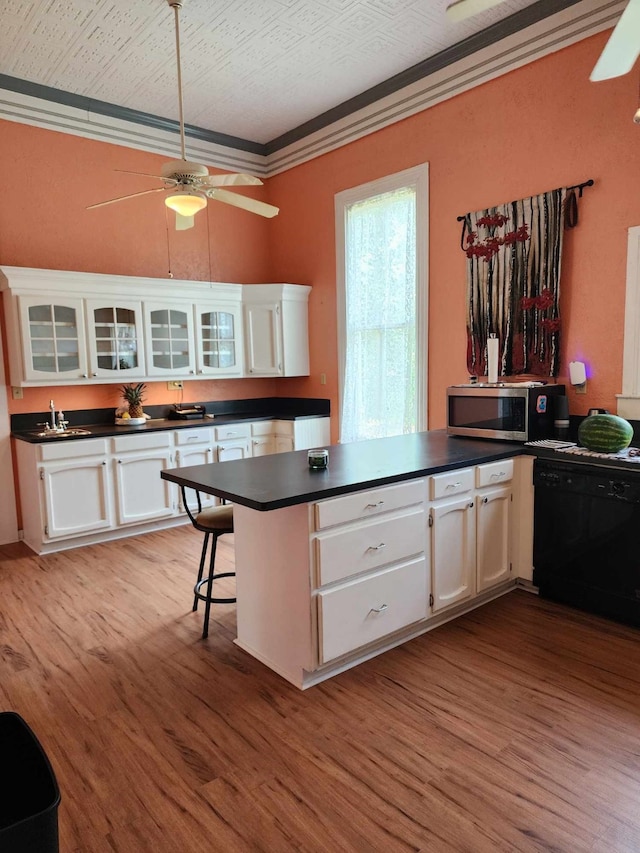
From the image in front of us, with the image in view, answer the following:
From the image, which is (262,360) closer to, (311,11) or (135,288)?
(135,288)

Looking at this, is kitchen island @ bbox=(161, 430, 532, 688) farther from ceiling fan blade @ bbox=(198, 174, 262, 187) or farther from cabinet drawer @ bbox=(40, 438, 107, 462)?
cabinet drawer @ bbox=(40, 438, 107, 462)

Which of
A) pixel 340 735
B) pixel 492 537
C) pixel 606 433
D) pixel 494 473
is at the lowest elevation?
pixel 340 735

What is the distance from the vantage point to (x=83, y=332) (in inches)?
172

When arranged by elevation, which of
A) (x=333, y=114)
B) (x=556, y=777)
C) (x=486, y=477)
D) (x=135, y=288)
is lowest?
(x=556, y=777)

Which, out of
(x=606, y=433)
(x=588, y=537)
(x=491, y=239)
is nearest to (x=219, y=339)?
(x=491, y=239)

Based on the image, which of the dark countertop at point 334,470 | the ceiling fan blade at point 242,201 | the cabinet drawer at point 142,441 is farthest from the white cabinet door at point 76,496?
the ceiling fan blade at point 242,201

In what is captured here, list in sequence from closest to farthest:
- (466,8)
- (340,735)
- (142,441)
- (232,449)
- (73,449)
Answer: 1. (466,8)
2. (340,735)
3. (73,449)
4. (142,441)
5. (232,449)

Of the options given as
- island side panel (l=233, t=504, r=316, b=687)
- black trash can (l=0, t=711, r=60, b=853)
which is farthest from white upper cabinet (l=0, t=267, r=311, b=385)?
black trash can (l=0, t=711, r=60, b=853)

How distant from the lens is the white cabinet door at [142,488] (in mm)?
4363

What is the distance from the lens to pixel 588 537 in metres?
2.88

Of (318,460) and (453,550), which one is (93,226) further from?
(453,550)

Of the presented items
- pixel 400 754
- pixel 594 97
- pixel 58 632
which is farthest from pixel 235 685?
pixel 594 97

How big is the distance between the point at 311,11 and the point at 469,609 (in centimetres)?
353

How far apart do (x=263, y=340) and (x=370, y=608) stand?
3343 mm
